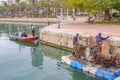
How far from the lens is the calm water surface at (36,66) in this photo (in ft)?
57.3

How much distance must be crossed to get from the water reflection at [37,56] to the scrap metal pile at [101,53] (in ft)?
13.3

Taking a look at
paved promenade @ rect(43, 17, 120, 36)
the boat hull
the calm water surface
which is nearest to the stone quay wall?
the calm water surface

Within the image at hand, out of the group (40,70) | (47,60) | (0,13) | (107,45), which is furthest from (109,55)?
(0,13)

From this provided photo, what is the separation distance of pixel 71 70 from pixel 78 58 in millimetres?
1277

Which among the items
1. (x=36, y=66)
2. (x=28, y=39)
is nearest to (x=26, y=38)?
(x=28, y=39)

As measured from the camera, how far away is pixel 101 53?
1834 cm

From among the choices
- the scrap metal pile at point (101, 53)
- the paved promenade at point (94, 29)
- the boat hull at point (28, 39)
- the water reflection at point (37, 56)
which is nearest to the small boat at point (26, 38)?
the boat hull at point (28, 39)

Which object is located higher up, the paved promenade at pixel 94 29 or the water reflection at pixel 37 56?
the paved promenade at pixel 94 29

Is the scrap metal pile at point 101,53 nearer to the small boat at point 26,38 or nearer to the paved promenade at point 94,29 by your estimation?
the paved promenade at point 94,29

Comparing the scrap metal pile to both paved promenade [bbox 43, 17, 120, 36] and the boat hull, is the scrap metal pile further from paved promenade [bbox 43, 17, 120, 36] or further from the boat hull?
the boat hull

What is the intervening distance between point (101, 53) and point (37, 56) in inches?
340

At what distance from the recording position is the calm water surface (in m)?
17.5

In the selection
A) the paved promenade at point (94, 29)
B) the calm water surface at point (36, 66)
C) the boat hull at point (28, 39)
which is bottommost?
the calm water surface at point (36, 66)

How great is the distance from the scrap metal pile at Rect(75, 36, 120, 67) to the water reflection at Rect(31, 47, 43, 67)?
13.3ft
